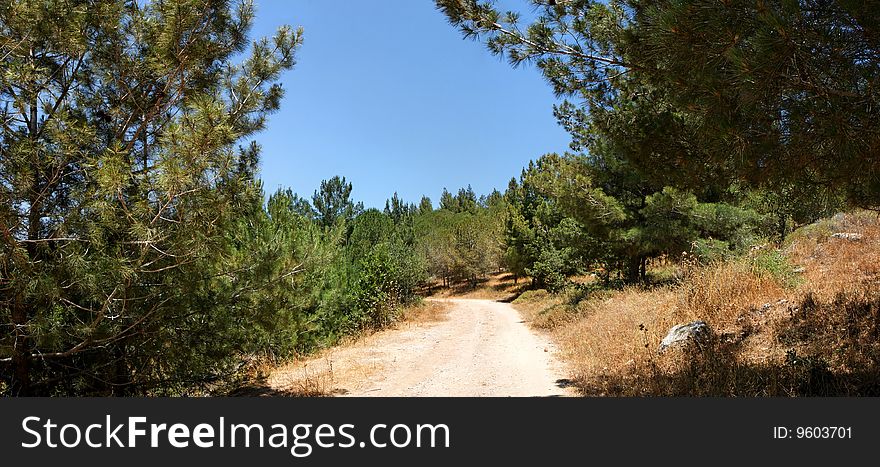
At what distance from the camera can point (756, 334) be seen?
6098mm

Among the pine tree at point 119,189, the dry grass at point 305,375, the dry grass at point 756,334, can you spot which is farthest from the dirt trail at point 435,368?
the pine tree at point 119,189

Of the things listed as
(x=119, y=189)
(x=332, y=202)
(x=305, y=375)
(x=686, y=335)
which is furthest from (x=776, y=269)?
(x=332, y=202)

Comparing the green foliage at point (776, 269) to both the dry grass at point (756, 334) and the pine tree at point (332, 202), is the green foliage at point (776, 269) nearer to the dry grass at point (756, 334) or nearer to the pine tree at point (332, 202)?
the dry grass at point (756, 334)

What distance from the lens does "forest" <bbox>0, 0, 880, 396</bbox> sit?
306 cm

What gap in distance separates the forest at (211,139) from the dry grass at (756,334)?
1.55m

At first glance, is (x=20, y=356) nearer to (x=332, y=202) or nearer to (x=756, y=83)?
(x=756, y=83)

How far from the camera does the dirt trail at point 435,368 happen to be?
6.57 m

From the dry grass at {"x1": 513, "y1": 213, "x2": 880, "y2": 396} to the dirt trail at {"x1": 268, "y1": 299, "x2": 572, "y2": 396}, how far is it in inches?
29.5

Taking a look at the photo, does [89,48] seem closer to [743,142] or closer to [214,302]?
[214,302]

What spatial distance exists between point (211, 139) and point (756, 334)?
7.05m

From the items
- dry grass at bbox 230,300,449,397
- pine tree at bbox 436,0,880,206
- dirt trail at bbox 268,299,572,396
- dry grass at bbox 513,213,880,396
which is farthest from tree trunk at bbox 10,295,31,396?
dry grass at bbox 513,213,880,396

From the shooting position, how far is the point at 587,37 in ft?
16.6

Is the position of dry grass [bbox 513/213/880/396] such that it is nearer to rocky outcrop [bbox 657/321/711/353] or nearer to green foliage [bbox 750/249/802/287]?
green foliage [bbox 750/249/802/287]

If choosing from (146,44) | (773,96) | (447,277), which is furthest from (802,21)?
(447,277)
